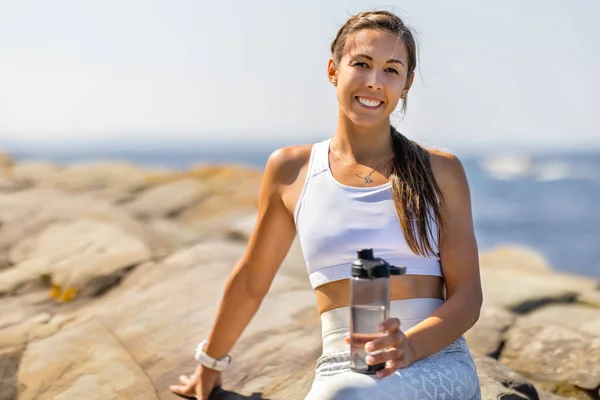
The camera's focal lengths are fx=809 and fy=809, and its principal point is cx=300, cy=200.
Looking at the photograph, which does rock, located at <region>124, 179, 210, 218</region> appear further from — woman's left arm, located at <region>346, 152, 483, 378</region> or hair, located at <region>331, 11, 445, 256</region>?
woman's left arm, located at <region>346, 152, 483, 378</region>

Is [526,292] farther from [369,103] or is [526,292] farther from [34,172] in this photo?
[34,172]

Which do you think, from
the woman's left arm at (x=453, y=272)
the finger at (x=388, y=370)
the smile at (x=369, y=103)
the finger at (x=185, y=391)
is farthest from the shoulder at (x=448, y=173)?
the finger at (x=185, y=391)

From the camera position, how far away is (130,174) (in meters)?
7.70

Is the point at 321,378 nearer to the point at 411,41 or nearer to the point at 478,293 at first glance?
the point at 478,293

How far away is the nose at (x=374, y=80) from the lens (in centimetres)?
278

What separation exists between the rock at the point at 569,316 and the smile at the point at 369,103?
2.14m

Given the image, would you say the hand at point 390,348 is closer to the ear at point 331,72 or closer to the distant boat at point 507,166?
the ear at point 331,72

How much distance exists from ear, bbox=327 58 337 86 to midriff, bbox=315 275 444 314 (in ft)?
2.52

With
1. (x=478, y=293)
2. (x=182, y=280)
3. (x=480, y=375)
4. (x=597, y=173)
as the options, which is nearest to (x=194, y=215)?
(x=182, y=280)

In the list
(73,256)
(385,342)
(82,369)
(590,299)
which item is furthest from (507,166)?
(385,342)

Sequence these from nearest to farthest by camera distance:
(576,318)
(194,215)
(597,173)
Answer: (576,318) < (194,215) < (597,173)

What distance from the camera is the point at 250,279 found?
3342 millimetres

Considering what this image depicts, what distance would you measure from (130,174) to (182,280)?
349 centimetres

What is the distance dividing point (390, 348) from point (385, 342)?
63 mm
